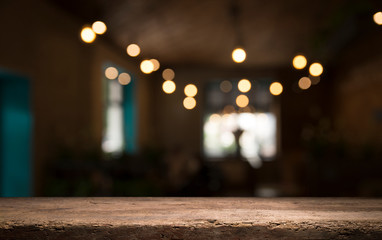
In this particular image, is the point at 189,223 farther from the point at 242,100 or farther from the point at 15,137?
the point at 242,100

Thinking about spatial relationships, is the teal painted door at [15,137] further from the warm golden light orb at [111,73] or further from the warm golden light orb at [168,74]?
the warm golden light orb at [168,74]

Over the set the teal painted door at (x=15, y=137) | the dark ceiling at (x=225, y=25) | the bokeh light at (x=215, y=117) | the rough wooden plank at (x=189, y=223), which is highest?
the dark ceiling at (x=225, y=25)

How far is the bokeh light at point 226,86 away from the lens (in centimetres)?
1116

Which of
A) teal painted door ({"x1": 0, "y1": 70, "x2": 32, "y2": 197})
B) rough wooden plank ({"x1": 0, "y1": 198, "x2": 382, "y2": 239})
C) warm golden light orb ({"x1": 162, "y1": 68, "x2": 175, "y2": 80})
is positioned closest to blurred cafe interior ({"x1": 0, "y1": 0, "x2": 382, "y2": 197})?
teal painted door ({"x1": 0, "y1": 70, "x2": 32, "y2": 197})

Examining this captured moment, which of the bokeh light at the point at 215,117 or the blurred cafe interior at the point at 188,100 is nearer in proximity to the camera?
the blurred cafe interior at the point at 188,100

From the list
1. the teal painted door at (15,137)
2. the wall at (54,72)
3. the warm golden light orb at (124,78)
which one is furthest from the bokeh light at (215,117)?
the teal painted door at (15,137)

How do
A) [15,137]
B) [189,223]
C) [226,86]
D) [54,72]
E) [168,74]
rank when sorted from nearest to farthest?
[189,223] → [15,137] → [54,72] → [168,74] → [226,86]

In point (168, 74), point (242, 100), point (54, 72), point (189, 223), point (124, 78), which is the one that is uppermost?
point (168, 74)

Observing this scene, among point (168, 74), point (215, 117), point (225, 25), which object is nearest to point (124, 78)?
point (168, 74)

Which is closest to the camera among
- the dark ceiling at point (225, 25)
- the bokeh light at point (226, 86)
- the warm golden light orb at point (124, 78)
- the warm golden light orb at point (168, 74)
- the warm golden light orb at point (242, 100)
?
the dark ceiling at point (225, 25)

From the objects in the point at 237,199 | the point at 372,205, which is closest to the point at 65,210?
the point at 237,199

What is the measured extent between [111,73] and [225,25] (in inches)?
113

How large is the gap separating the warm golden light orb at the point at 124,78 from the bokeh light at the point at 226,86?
325 cm

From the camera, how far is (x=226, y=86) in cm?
1118
